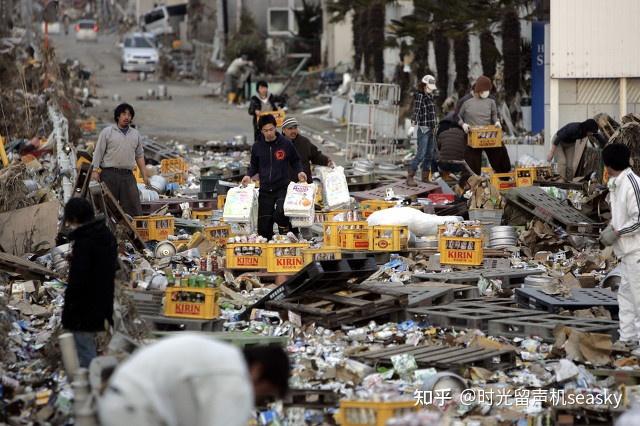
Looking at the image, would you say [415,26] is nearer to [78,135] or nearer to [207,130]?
[207,130]

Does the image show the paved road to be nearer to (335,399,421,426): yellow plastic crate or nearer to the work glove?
the work glove

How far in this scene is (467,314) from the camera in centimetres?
1127

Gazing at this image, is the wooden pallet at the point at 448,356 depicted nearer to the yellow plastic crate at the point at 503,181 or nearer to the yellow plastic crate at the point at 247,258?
the yellow plastic crate at the point at 247,258

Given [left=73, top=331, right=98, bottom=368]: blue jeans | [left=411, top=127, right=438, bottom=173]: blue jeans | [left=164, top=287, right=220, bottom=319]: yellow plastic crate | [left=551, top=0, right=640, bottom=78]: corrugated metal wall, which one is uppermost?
[left=551, top=0, right=640, bottom=78]: corrugated metal wall

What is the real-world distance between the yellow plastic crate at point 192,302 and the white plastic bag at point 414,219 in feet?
13.0

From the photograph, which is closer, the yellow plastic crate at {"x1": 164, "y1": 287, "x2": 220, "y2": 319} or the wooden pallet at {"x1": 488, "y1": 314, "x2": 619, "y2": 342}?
the wooden pallet at {"x1": 488, "y1": 314, "x2": 619, "y2": 342}

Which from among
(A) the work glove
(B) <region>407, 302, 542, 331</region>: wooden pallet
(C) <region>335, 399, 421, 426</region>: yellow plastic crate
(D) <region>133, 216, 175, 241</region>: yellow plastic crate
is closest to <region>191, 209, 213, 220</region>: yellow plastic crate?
(D) <region>133, 216, 175, 241</region>: yellow plastic crate

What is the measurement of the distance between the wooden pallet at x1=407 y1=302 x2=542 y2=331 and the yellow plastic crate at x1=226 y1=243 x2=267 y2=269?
224cm

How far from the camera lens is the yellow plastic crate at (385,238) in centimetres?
1396

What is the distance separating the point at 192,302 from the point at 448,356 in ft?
7.45

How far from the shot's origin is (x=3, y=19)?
47906 millimetres

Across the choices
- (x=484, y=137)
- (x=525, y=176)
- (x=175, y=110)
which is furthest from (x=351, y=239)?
(x=175, y=110)

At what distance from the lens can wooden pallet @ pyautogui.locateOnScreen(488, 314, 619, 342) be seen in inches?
417

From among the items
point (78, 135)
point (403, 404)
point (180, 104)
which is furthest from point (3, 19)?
point (403, 404)
